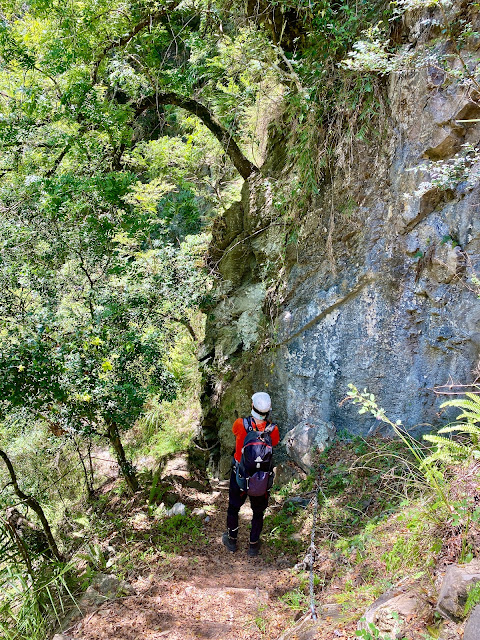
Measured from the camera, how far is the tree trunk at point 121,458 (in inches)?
244

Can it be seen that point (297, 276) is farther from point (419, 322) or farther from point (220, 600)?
point (220, 600)

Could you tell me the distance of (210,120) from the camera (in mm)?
8820

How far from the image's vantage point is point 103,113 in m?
7.04

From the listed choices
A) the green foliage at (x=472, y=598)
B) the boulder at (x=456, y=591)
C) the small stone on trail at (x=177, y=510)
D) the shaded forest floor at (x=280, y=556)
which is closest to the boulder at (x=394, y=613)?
the shaded forest floor at (x=280, y=556)

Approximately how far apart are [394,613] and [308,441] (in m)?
3.73

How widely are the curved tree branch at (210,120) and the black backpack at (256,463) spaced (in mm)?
5230

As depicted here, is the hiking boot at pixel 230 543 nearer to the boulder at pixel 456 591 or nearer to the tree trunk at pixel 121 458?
the tree trunk at pixel 121 458

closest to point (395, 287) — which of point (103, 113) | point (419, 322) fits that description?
point (419, 322)

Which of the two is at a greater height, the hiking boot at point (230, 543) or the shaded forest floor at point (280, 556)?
the shaded forest floor at point (280, 556)

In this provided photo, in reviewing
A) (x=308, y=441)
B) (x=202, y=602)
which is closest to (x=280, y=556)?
(x=202, y=602)

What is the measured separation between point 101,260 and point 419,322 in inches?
176

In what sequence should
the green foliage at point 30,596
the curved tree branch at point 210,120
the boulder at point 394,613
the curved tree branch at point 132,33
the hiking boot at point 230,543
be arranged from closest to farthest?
1. the boulder at point 394,613
2. the green foliage at point 30,596
3. the hiking boot at point 230,543
4. the curved tree branch at point 132,33
5. the curved tree branch at point 210,120

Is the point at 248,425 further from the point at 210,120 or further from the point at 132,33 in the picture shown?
the point at 132,33

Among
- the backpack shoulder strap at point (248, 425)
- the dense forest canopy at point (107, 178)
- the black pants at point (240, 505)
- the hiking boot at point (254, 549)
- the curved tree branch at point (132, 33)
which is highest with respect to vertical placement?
the curved tree branch at point (132, 33)
